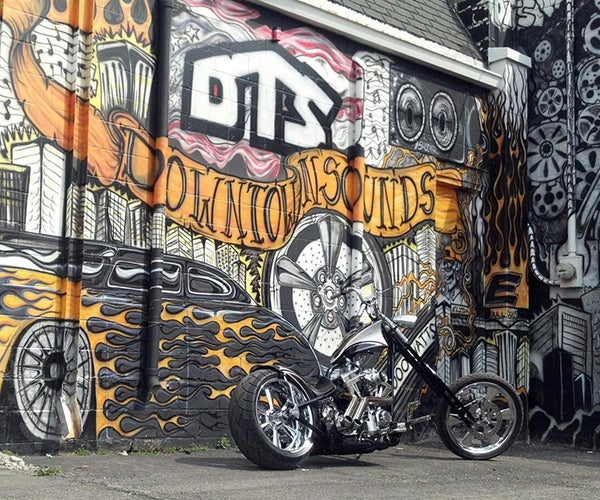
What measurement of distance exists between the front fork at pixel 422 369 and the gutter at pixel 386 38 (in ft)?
13.6

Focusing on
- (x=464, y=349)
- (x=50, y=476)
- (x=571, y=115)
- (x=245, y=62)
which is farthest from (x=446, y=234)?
(x=50, y=476)

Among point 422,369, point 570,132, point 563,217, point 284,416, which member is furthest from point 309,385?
point 570,132

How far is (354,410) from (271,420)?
0.86 m

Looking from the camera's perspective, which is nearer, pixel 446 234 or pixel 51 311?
pixel 51 311

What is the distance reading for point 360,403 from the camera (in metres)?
7.58

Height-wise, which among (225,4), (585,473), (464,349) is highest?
(225,4)

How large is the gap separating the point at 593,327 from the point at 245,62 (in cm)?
578

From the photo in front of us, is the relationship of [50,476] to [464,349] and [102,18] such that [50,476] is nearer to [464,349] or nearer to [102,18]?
[102,18]

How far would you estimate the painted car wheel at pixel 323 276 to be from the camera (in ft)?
31.8

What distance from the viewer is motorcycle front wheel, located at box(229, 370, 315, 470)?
22.5ft

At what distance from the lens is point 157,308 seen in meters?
8.41

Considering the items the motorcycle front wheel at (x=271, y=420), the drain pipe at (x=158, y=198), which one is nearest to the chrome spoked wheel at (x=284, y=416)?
the motorcycle front wheel at (x=271, y=420)

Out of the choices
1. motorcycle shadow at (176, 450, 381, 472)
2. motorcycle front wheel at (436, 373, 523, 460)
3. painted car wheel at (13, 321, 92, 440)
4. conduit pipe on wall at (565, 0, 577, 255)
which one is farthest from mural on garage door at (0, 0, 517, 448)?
motorcycle front wheel at (436, 373, 523, 460)

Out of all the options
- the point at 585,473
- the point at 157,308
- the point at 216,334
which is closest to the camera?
the point at 585,473
